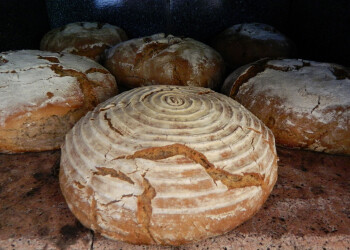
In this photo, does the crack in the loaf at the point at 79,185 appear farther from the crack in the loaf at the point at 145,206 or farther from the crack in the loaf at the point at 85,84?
the crack in the loaf at the point at 85,84

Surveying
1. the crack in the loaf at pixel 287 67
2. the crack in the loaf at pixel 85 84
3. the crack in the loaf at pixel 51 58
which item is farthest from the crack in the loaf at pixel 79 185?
the crack in the loaf at pixel 287 67

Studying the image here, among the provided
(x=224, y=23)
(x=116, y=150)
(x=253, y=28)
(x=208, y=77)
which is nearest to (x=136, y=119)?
(x=116, y=150)

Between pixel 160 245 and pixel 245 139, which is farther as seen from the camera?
pixel 245 139

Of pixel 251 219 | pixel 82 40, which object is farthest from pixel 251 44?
pixel 251 219

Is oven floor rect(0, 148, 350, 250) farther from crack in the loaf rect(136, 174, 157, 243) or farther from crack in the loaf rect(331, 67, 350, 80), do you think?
crack in the loaf rect(331, 67, 350, 80)

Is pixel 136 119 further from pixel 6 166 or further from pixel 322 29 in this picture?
pixel 322 29
